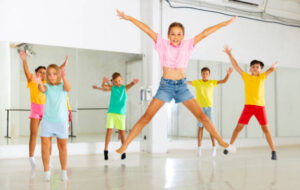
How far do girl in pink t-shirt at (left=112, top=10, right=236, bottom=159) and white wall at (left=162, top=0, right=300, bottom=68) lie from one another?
3157 millimetres

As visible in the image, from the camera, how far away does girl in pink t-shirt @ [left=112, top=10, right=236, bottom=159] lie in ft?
11.6

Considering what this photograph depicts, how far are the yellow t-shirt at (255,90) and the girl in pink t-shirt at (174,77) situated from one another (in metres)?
1.90

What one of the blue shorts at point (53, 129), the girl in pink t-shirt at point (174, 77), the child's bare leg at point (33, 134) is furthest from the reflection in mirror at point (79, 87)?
the girl in pink t-shirt at point (174, 77)

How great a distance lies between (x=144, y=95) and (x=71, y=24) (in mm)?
1988

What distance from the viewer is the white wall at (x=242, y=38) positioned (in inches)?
285

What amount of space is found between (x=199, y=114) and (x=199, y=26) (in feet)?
14.0

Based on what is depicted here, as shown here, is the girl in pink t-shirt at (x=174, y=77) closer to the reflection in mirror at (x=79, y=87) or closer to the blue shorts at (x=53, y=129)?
the blue shorts at (x=53, y=129)

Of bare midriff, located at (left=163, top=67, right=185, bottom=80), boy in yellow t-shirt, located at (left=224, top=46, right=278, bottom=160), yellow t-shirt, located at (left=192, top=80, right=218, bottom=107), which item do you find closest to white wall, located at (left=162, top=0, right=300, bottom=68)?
yellow t-shirt, located at (left=192, top=80, right=218, bottom=107)

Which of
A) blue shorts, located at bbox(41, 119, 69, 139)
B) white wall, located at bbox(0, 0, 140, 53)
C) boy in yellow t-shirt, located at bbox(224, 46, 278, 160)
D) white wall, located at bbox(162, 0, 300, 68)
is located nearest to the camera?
blue shorts, located at bbox(41, 119, 69, 139)

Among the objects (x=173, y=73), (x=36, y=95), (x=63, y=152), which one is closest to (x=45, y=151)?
(x=63, y=152)

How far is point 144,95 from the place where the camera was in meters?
6.55

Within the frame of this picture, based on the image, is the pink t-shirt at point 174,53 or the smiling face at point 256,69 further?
the smiling face at point 256,69

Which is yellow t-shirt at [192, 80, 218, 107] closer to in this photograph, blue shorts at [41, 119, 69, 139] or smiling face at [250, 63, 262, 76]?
smiling face at [250, 63, 262, 76]

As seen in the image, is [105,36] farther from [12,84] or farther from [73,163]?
[73,163]
